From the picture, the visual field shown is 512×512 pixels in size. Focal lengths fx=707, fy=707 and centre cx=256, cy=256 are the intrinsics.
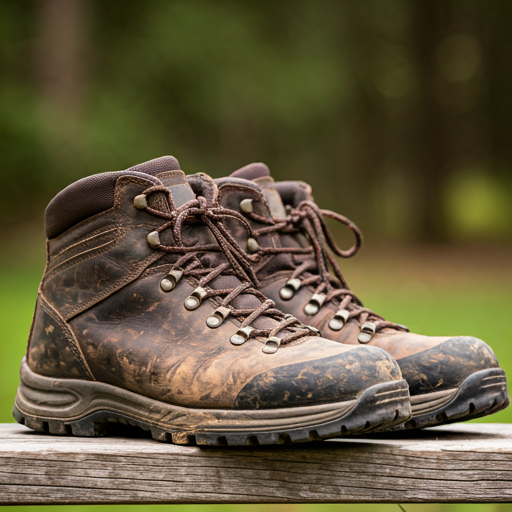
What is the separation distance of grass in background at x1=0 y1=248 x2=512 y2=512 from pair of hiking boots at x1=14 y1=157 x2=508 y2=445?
195 cm

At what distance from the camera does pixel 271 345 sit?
168cm

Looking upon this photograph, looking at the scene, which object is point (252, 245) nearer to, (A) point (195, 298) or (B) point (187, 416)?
(A) point (195, 298)

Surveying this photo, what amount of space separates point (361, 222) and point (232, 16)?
26.9 feet

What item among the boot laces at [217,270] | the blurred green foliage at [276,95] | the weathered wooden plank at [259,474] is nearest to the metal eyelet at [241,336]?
the boot laces at [217,270]

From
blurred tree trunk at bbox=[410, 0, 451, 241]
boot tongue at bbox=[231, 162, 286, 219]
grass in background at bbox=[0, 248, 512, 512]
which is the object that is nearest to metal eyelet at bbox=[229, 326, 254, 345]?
boot tongue at bbox=[231, 162, 286, 219]

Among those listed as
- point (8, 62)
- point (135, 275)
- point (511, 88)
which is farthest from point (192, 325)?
point (511, 88)

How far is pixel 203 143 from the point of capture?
16.5 meters

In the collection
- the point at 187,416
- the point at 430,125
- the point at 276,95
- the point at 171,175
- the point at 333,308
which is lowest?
the point at 430,125

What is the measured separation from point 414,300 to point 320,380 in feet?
28.9

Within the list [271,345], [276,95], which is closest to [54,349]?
[271,345]

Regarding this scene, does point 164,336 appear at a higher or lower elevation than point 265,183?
lower

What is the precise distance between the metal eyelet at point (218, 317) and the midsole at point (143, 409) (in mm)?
214

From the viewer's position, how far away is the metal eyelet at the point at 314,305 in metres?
2.07

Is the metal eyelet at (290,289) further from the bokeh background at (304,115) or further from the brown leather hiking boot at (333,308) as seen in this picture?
the bokeh background at (304,115)
